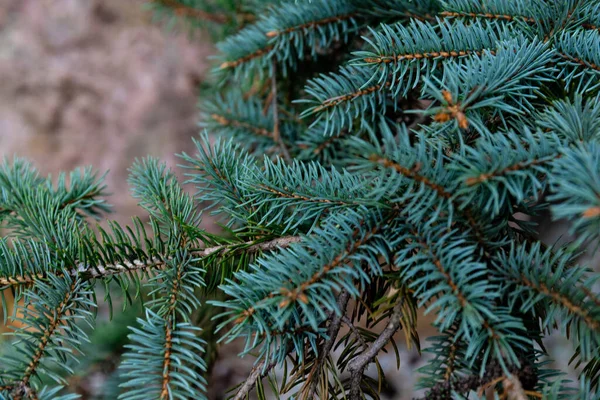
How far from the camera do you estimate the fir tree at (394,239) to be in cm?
33


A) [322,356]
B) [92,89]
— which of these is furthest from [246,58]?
[92,89]

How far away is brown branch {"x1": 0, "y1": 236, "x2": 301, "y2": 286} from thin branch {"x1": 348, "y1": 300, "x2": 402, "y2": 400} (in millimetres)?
111

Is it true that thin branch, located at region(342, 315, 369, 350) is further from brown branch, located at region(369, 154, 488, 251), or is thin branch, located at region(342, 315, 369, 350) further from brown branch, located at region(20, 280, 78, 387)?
brown branch, located at region(20, 280, 78, 387)

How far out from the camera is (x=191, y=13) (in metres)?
0.87

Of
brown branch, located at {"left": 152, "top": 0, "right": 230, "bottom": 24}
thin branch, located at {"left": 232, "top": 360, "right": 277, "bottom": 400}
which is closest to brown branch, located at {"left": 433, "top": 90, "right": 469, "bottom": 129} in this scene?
thin branch, located at {"left": 232, "top": 360, "right": 277, "bottom": 400}

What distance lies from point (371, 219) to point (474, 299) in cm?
10

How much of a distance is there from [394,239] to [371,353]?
0.34 feet

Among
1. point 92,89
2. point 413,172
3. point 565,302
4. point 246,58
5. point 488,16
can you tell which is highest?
point 92,89

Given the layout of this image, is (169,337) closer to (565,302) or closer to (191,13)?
(565,302)

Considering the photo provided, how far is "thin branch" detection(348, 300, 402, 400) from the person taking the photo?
38 cm

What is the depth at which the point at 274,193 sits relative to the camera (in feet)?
1.37

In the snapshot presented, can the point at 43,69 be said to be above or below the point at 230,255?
above

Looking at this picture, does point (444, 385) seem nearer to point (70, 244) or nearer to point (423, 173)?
point (423, 173)

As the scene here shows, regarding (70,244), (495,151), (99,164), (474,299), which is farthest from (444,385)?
(99,164)
